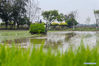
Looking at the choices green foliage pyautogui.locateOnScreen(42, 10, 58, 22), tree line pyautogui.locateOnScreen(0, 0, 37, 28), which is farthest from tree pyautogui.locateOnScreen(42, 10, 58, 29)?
tree line pyautogui.locateOnScreen(0, 0, 37, 28)

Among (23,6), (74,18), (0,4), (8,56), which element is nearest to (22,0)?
(23,6)

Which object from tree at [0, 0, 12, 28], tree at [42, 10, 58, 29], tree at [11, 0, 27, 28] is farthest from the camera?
tree at [42, 10, 58, 29]

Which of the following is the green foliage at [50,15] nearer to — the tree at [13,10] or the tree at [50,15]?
the tree at [50,15]

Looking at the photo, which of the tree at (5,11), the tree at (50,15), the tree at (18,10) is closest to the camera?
the tree at (5,11)

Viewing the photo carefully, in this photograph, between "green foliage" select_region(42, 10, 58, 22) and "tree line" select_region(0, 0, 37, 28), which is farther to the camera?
"green foliage" select_region(42, 10, 58, 22)

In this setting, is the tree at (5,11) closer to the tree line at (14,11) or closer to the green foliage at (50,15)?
→ the tree line at (14,11)

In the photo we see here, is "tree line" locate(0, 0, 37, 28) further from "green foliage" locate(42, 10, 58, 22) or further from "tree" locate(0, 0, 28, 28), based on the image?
"green foliage" locate(42, 10, 58, 22)

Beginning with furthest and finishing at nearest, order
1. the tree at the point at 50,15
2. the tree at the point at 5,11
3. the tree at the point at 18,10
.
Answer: the tree at the point at 50,15 < the tree at the point at 18,10 < the tree at the point at 5,11

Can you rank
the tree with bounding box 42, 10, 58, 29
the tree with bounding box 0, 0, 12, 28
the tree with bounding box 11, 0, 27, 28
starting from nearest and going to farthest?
the tree with bounding box 0, 0, 12, 28
the tree with bounding box 11, 0, 27, 28
the tree with bounding box 42, 10, 58, 29

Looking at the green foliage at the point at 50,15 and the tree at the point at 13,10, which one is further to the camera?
the green foliage at the point at 50,15

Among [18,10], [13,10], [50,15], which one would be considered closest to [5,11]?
[13,10]

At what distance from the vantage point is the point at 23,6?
120 ft

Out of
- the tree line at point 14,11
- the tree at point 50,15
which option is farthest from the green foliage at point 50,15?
the tree line at point 14,11

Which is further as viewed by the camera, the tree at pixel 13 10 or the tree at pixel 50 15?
the tree at pixel 50 15
